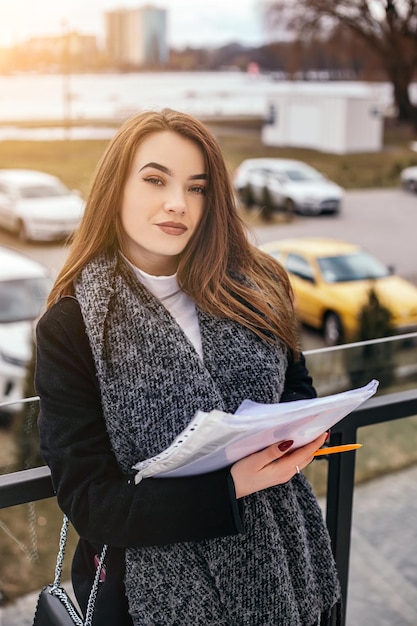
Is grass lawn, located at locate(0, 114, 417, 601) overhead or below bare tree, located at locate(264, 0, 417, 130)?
below

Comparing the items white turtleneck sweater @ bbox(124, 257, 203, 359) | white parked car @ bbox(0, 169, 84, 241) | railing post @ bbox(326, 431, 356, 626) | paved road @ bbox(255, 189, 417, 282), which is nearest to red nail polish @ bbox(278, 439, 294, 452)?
white turtleneck sweater @ bbox(124, 257, 203, 359)

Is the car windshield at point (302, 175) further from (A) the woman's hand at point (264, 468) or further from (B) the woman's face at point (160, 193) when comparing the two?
(A) the woman's hand at point (264, 468)

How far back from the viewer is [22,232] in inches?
425

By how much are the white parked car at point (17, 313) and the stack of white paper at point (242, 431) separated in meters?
5.18

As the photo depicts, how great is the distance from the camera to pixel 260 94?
15.1 meters

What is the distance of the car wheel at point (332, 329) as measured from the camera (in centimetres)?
782

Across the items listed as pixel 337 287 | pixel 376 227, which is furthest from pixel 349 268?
pixel 376 227

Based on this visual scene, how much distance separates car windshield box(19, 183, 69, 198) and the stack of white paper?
420 inches

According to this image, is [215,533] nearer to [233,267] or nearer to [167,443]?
[167,443]

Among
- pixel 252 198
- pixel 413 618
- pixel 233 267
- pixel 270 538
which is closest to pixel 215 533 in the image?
pixel 270 538

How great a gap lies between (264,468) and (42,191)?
10955mm

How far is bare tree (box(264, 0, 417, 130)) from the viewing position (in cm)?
1435

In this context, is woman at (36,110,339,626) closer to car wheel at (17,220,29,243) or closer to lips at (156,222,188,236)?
lips at (156,222,188,236)

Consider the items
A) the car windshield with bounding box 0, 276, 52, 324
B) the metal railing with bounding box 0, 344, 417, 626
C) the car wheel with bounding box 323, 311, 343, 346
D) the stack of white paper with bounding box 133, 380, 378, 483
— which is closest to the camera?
the stack of white paper with bounding box 133, 380, 378, 483
